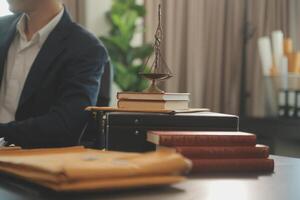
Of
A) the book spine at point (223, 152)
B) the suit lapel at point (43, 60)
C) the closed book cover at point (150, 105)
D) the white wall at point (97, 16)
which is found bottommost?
the book spine at point (223, 152)

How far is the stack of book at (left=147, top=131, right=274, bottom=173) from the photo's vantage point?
32.2 inches

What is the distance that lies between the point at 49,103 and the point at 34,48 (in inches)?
8.1

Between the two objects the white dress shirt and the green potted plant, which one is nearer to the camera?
the white dress shirt

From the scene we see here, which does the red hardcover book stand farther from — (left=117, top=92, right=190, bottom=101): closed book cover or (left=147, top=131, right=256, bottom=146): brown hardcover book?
(left=117, top=92, right=190, bottom=101): closed book cover

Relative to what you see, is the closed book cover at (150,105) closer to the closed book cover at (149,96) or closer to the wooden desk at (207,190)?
the closed book cover at (149,96)

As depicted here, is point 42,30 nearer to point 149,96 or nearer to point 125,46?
point 149,96

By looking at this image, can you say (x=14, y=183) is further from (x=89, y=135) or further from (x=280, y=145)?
(x=280, y=145)

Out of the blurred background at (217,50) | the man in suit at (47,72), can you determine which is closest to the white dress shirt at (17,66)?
the man in suit at (47,72)

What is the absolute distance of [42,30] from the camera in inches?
60.6

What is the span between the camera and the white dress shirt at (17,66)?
1.50m

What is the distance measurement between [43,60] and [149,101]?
0.52m

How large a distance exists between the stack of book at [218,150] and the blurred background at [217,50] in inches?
77.1

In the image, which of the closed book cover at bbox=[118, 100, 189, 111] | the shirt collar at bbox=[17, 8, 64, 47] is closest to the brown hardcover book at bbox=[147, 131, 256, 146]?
→ the closed book cover at bbox=[118, 100, 189, 111]

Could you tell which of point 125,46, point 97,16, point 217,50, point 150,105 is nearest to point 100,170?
point 150,105
